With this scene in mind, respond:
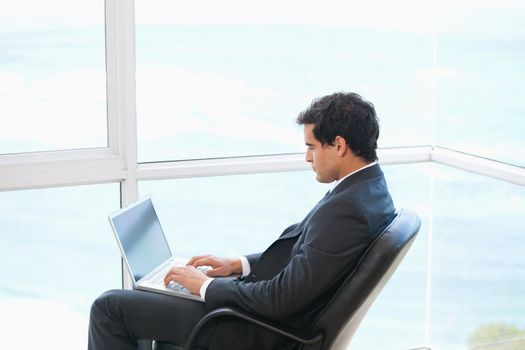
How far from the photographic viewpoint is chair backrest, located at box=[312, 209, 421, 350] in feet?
8.46

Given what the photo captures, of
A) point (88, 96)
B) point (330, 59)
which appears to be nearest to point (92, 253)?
point (88, 96)

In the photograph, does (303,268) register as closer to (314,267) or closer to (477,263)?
(314,267)

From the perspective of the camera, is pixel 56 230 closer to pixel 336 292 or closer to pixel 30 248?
pixel 30 248

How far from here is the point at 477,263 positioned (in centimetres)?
379

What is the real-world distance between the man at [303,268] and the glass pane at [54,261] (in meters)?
0.80

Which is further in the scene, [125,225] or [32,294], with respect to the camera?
[32,294]

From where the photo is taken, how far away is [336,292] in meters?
2.66

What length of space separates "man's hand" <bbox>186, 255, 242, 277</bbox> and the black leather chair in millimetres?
415

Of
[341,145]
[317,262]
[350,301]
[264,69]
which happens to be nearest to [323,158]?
[341,145]

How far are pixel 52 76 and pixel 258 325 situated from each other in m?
1.47

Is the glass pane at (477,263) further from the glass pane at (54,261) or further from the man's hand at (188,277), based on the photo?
the glass pane at (54,261)

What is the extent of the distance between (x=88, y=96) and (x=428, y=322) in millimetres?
1962

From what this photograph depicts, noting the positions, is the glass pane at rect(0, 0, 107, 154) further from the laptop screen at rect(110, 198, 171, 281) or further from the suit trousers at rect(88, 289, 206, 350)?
the suit trousers at rect(88, 289, 206, 350)

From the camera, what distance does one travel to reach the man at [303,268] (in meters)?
2.65
